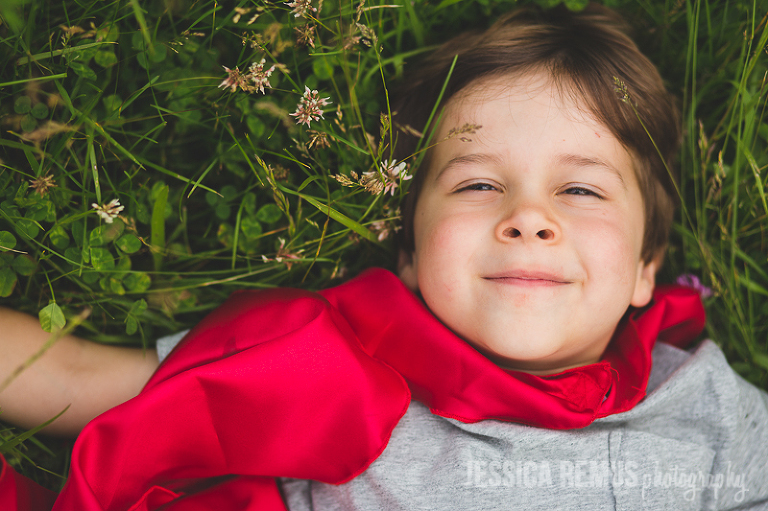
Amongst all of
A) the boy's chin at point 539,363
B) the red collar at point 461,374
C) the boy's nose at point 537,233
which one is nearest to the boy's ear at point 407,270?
the red collar at point 461,374

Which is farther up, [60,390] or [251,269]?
[251,269]

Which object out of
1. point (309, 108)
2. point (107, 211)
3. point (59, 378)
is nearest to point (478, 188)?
point (309, 108)

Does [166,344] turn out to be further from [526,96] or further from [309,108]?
[526,96]

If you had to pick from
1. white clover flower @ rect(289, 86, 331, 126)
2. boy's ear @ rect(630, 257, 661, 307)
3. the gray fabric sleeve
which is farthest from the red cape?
white clover flower @ rect(289, 86, 331, 126)

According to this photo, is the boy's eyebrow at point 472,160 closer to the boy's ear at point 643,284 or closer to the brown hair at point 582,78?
the brown hair at point 582,78

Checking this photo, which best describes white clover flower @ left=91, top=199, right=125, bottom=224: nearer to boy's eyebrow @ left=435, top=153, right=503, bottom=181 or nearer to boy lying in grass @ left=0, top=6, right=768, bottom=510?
boy lying in grass @ left=0, top=6, right=768, bottom=510

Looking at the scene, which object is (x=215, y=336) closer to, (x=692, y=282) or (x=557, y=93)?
(x=557, y=93)

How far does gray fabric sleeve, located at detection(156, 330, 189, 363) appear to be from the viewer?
219 cm

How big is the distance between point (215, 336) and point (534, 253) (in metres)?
1.19

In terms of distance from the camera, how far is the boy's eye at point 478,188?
80.2 inches

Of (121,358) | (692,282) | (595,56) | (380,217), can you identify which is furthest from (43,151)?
(692,282)

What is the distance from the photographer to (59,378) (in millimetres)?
2057

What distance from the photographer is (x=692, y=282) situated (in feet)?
8.84

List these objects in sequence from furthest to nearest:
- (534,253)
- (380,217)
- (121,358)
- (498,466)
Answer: (380,217)
(121,358)
(498,466)
(534,253)
